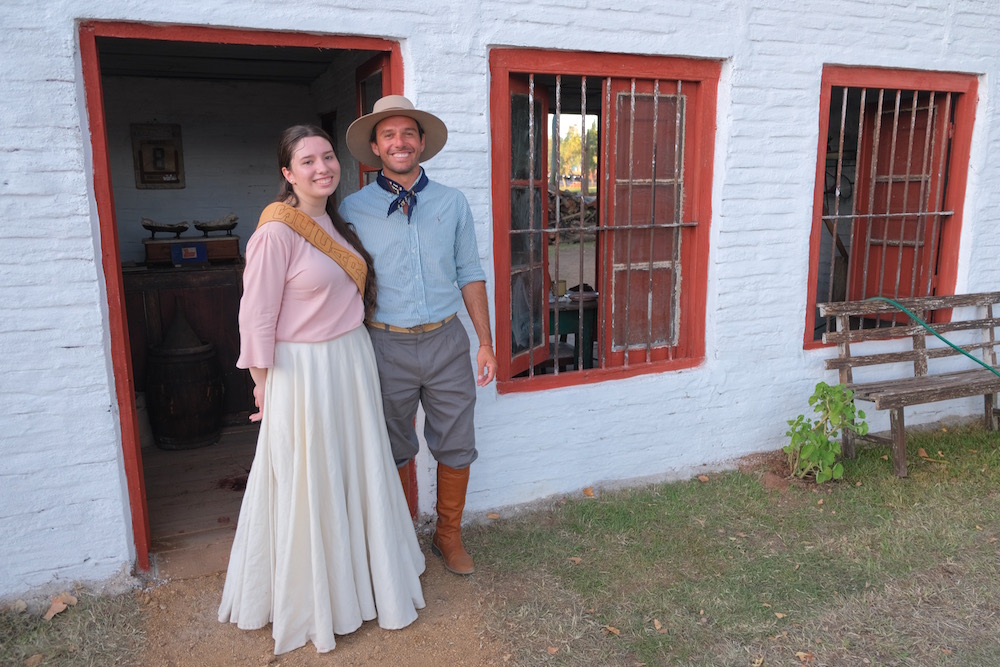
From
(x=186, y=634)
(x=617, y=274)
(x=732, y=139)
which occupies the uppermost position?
(x=732, y=139)

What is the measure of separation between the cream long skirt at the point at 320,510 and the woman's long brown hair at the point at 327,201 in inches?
7.3

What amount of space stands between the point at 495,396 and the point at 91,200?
2.08m

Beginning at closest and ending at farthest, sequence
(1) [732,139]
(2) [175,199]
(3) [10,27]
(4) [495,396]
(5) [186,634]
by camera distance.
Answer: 1. (3) [10,27]
2. (5) [186,634]
3. (4) [495,396]
4. (1) [732,139]
5. (2) [175,199]

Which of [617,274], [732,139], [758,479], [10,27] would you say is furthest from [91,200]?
[758,479]

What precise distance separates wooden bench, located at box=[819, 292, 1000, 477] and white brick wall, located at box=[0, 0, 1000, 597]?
0.75 ft

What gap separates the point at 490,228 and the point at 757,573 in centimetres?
211

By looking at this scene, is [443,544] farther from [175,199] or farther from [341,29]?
[175,199]

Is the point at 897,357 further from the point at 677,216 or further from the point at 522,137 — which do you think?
the point at 522,137

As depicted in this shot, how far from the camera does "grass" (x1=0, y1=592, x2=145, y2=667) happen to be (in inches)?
115

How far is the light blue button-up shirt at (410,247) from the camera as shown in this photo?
3109mm

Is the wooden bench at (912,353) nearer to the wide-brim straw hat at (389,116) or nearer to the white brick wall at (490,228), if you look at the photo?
the white brick wall at (490,228)

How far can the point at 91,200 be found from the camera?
310 centimetres

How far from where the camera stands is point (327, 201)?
9.70 ft

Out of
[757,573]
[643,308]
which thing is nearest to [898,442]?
[757,573]
